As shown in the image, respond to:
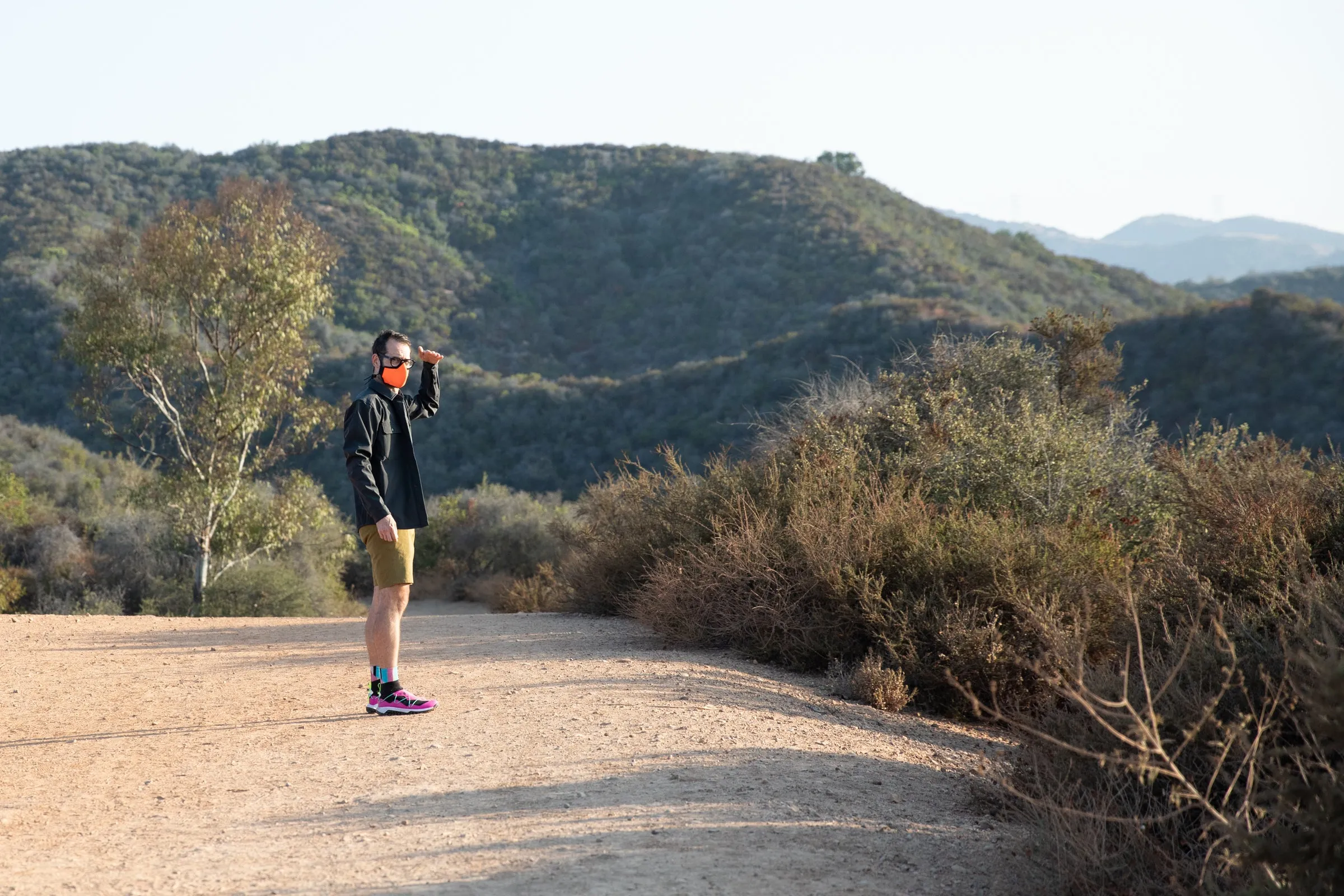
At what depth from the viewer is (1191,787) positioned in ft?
11.6

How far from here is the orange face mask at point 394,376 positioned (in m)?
6.78

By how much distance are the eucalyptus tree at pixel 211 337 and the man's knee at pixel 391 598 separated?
41.3 feet

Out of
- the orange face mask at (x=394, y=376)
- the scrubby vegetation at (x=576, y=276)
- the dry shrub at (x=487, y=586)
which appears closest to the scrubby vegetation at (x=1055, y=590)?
the orange face mask at (x=394, y=376)

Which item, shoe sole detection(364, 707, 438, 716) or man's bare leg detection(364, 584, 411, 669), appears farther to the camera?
shoe sole detection(364, 707, 438, 716)

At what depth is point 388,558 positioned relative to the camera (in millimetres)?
6480

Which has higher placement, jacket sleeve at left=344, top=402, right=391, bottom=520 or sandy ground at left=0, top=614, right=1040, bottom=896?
jacket sleeve at left=344, top=402, right=391, bottom=520

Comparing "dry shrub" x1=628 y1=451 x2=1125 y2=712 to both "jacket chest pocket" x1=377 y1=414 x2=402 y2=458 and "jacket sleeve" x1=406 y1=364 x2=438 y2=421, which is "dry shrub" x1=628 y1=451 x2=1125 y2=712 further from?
"jacket chest pocket" x1=377 y1=414 x2=402 y2=458

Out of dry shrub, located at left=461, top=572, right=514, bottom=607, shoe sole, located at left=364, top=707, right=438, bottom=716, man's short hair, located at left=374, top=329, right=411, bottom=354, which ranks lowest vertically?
dry shrub, located at left=461, top=572, right=514, bottom=607

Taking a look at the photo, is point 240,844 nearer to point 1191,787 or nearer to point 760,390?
point 1191,787

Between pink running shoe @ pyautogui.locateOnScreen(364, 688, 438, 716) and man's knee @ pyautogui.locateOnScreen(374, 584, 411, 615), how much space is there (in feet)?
1.82

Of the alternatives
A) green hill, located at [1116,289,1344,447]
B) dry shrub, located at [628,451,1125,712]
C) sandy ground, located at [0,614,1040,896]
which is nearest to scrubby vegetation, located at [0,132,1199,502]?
green hill, located at [1116,289,1344,447]

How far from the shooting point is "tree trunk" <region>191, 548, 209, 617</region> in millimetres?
17500

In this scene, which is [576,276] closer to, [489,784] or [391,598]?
[391,598]

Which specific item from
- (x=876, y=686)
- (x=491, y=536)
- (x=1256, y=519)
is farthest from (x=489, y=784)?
(x=491, y=536)
